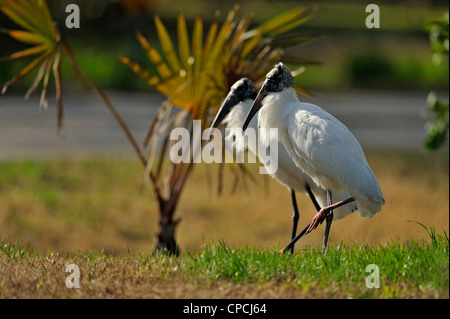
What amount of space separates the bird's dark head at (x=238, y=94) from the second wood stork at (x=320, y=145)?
1007 millimetres

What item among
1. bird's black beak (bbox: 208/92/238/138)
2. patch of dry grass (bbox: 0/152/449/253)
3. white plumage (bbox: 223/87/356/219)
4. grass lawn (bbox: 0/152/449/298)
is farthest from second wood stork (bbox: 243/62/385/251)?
patch of dry grass (bbox: 0/152/449/253)

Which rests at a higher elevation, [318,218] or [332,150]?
[332,150]

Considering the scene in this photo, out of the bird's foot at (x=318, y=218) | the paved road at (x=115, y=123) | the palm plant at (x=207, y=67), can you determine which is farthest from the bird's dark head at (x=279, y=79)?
the paved road at (x=115, y=123)

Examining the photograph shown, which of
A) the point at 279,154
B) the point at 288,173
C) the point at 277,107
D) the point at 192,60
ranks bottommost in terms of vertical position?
the point at 288,173

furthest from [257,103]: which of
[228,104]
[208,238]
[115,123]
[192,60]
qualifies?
[115,123]

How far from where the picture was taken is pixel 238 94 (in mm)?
7055

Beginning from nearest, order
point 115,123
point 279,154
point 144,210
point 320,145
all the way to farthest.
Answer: point 320,145, point 279,154, point 144,210, point 115,123

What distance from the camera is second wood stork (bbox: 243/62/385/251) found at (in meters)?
5.67

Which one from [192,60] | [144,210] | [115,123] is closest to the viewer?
[192,60]

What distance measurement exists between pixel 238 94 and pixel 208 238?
128cm

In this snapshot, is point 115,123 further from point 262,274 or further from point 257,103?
point 262,274

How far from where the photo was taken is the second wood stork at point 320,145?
5.67 metres

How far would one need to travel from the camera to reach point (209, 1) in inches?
1195
